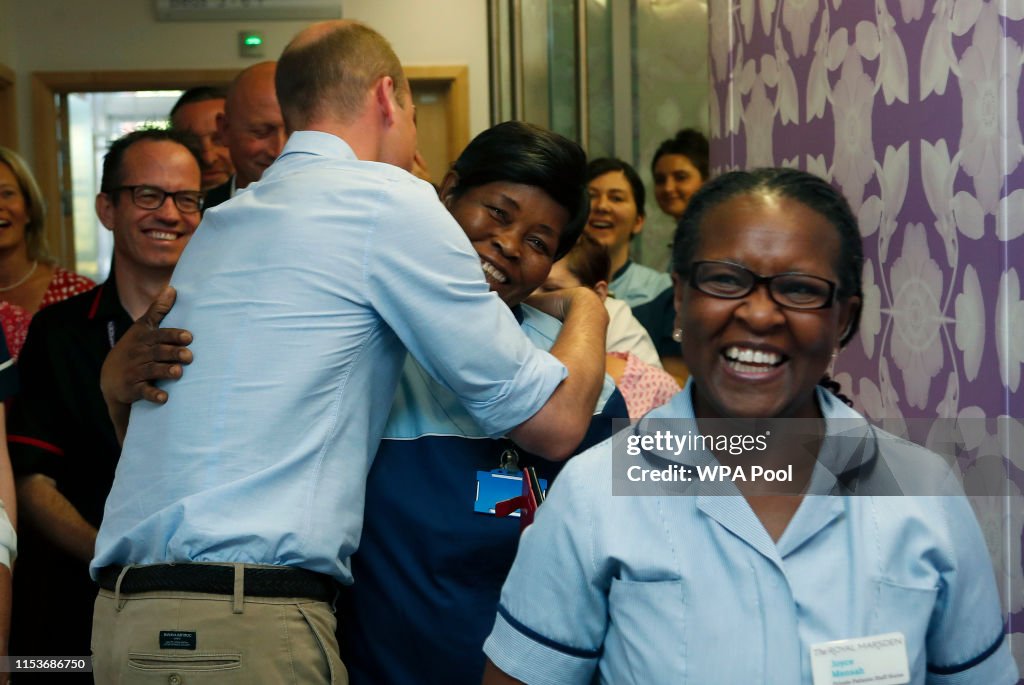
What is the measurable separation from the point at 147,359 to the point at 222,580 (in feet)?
1.25

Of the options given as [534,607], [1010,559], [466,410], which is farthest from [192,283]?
[1010,559]

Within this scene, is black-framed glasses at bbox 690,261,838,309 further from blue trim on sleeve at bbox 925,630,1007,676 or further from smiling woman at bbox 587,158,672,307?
smiling woman at bbox 587,158,672,307

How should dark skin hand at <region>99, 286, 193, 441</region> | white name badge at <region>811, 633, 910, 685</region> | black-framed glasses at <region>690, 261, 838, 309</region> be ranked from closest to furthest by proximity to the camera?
white name badge at <region>811, 633, 910, 685</region>, black-framed glasses at <region>690, 261, 838, 309</region>, dark skin hand at <region>99, 286, 193, 441</region>

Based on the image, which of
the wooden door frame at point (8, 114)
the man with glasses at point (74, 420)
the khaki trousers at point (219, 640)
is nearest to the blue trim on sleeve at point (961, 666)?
the khaki trousers at point (219, 640)

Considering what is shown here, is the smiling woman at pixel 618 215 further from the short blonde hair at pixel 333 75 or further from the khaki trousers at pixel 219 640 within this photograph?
the khaki trousers at pixel 219 640

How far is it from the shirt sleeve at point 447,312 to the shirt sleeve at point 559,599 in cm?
39

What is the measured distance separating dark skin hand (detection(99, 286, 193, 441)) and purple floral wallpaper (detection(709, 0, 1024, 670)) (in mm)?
1218

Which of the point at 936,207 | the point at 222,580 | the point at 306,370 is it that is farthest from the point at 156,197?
the point at 936,207

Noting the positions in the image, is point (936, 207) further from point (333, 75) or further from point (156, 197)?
point (156, 197)

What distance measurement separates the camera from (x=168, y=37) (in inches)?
292

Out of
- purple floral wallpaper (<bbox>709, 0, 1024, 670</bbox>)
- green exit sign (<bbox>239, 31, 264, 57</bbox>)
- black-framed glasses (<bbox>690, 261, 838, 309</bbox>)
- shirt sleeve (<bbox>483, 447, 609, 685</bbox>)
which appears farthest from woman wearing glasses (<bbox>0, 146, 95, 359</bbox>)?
green exit sign (<bbox>239, 31, 264, 57</bbox>)

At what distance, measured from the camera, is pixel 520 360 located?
6.02ft

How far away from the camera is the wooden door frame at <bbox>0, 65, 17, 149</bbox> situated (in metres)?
7.25

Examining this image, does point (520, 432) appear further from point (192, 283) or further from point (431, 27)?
point (431, 27)
